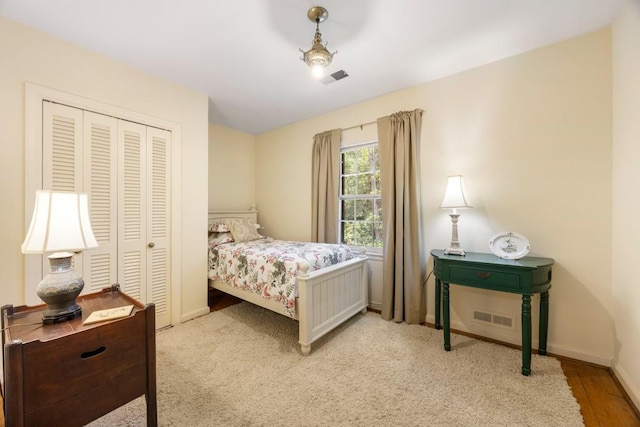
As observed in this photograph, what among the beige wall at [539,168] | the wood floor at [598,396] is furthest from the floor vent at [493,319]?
the wood floor at [598,396]

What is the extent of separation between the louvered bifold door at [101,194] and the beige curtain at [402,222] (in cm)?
265

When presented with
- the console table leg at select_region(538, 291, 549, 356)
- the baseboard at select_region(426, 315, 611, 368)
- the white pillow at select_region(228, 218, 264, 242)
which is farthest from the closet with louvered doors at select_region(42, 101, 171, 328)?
the console table leg at select_region(538, 291, 549, 356)

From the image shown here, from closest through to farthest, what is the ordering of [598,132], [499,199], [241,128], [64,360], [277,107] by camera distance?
[64,360] < [598,132] < [499,199] < [277,107] < [241,128]

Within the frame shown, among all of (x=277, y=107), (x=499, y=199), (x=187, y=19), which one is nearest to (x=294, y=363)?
(x=499, y=199)

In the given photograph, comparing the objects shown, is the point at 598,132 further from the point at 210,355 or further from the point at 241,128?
the point at 241,128

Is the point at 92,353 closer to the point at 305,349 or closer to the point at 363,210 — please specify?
the point at 305,349

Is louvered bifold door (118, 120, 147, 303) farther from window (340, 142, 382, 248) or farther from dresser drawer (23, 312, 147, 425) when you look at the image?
window (340, 142, 382, 248)

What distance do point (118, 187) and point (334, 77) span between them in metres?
2.30

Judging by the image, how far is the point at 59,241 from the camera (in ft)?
3.81

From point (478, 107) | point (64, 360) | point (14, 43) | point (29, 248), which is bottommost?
point (64, 360)

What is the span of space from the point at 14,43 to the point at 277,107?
7.27 ft

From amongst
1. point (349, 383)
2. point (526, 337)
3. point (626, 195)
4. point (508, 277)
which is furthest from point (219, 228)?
point (626, 195)

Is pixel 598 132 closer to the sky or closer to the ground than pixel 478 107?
closer to the ground

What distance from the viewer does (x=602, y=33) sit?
193cm
